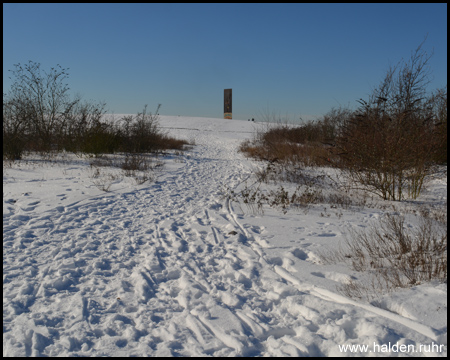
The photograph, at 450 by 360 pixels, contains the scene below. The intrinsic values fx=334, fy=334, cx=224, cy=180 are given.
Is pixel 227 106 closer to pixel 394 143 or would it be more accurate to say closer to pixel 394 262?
pixel 394 143

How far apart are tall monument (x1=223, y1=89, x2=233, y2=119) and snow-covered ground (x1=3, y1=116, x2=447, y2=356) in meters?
52.5

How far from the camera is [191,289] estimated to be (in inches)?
128

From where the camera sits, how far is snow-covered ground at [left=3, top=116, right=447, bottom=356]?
7.77 feet

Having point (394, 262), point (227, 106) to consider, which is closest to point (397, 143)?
point (394, 262)

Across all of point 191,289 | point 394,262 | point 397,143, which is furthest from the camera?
point 397,143

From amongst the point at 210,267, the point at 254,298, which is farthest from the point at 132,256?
the point at 254,298

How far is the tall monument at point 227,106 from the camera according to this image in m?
56.8

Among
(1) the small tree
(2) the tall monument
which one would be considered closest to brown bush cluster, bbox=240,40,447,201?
(1) the small tree

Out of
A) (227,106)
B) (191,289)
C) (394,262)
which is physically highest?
(227,106)

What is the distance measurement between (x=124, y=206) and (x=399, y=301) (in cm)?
508

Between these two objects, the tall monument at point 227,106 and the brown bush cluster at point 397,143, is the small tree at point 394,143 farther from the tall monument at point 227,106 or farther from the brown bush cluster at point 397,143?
the tall monument at point 227,106

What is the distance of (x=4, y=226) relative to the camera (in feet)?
16.1

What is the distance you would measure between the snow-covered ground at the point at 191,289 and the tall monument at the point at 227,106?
172 feet

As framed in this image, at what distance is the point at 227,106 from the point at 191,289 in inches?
2274
